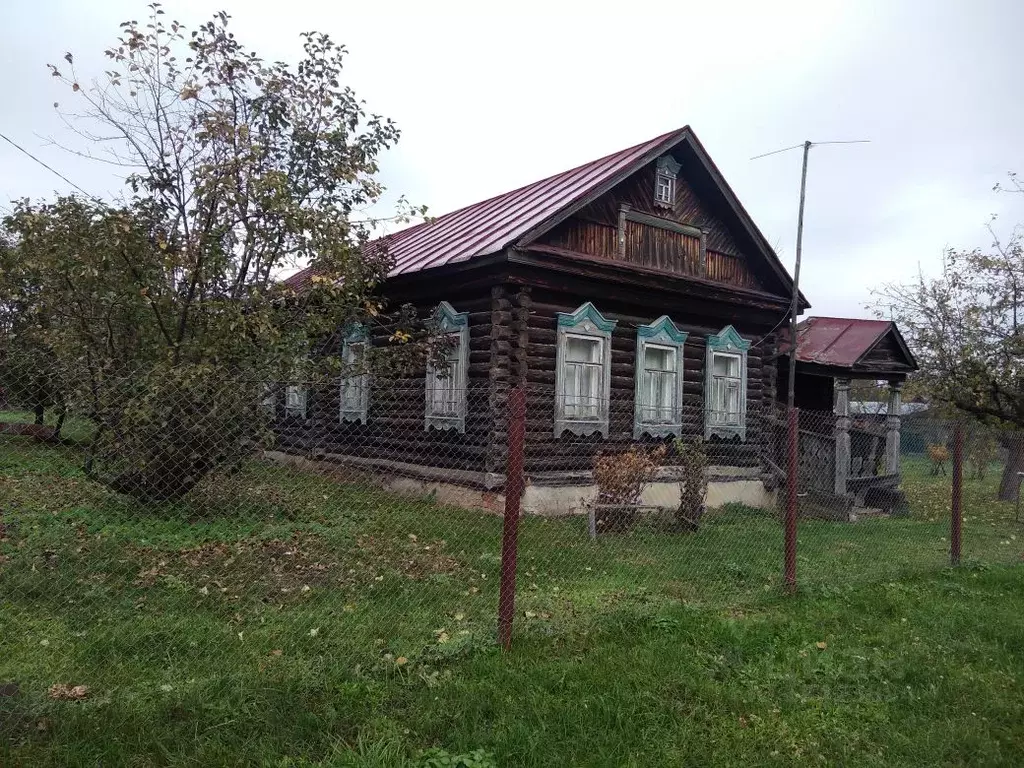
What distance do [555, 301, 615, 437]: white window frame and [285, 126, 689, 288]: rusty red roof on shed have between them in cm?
155

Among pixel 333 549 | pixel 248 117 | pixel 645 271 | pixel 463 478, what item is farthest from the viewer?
pixel 645 271

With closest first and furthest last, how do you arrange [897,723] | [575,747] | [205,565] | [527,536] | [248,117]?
[575,747], [897,723], [205,565], [527,536], [248,117]

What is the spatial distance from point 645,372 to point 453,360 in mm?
3268

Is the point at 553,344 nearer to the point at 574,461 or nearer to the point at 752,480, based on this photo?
the point at 574,461

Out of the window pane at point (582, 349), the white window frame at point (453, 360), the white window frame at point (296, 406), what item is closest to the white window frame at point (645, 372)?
the window pane at point (582, 349)

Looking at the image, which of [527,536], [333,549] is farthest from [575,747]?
[527,536]

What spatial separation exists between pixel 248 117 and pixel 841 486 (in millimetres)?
11592

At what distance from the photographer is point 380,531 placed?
25.2ft

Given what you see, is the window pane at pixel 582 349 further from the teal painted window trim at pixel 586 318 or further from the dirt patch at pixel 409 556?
the dirt patch at pixel 409 556

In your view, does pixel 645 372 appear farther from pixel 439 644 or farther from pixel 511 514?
pixel 439 644

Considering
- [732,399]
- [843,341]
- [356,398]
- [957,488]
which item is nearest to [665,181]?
[732,399]

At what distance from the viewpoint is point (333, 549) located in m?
6.98

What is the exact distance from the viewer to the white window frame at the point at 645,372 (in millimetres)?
11742

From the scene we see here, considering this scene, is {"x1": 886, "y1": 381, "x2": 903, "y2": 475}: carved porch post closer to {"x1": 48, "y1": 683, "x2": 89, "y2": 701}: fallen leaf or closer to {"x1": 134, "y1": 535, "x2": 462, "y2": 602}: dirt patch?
{"x1": 134, "y1": 535, "x2": 462, "y2": 602}: dirt patch
